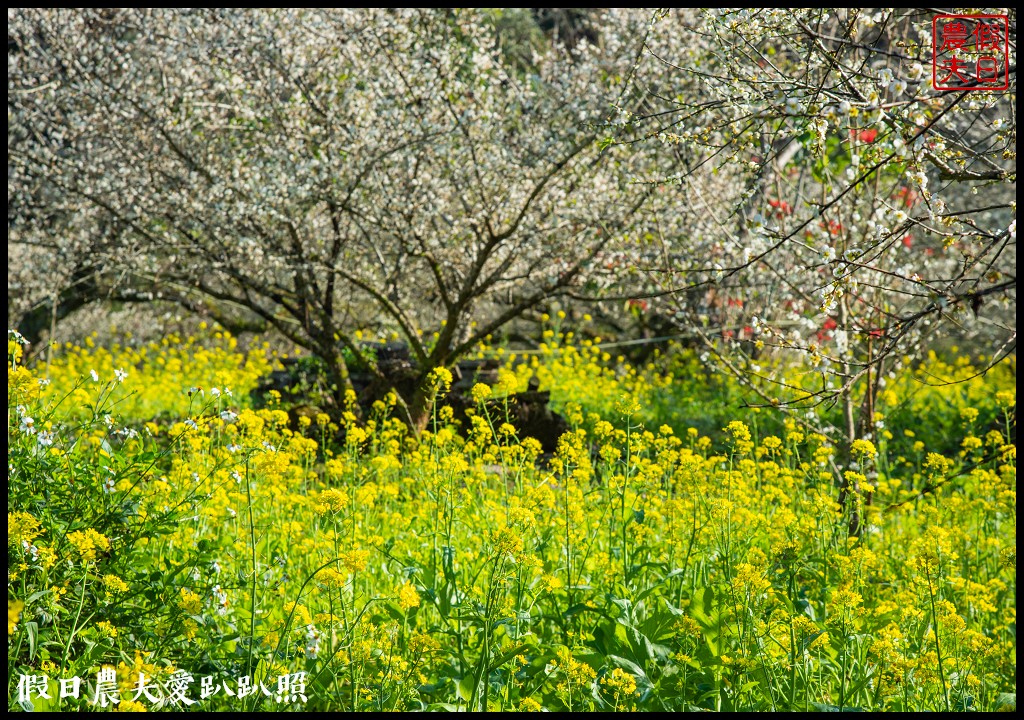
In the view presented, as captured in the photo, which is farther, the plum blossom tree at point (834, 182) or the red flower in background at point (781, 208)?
the red flower in background at point (781, 208)

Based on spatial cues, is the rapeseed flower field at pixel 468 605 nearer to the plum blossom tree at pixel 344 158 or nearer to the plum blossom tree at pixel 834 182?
the plum blossom tree at pixel 834 182

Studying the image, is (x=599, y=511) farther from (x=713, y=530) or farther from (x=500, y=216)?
(x=500, y=216)

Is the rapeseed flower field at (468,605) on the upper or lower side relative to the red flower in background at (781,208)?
lower

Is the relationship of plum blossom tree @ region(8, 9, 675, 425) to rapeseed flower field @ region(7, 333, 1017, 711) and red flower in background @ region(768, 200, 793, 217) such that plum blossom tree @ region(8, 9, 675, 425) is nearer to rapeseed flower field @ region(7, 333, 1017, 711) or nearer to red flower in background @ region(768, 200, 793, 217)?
red flower in background @ region(768, 200, 793, 217)

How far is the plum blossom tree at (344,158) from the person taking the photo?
6941 mm

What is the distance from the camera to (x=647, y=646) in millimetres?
3027

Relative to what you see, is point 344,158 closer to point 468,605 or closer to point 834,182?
point 834,182

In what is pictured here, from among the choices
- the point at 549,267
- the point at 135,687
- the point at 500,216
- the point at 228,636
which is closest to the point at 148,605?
the point at 228,636

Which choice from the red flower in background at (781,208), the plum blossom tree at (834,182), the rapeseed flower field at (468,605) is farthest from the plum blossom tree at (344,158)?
the rapeseed flower field at (468,605)

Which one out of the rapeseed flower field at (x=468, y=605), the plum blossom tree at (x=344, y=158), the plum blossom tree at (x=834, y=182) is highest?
the plum blossom tree at (x=344, y=158)

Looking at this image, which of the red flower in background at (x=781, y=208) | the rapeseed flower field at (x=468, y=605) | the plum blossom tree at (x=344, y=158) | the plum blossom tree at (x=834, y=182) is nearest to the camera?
the plum blossom tree at (x=834, y=182)

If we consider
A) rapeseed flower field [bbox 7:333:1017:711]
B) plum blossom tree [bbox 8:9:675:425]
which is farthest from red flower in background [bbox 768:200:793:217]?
rapeseed flower field [bbox 7:333:1017:711]

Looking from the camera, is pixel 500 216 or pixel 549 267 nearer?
pixel 500 216

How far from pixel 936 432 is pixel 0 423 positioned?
25.5 ft
